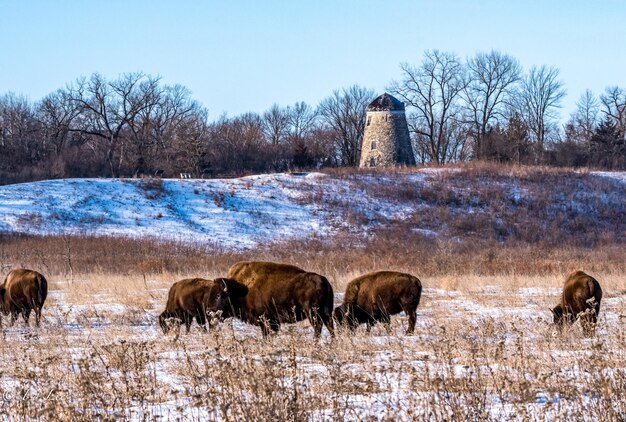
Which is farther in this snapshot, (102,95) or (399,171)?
(102,95)

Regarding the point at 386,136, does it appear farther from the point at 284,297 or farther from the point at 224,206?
the point at 284,297

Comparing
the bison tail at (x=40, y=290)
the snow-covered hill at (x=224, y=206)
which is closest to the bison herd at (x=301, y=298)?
the bison tail at (x=40, y=290)

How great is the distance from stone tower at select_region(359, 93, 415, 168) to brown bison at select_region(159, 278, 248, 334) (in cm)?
5543

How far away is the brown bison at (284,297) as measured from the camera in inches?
491

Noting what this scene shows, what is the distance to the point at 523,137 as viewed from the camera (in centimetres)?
7806

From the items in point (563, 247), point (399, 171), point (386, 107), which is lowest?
point (563, 247)

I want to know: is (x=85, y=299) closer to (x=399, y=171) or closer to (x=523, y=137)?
(x=399, y=171)

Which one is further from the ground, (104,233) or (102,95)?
(102,95)

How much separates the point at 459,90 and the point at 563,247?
43.6 m

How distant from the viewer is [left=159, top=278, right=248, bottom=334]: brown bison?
13000 millimetres

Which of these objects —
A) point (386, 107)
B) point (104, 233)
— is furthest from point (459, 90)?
point (104, 233)

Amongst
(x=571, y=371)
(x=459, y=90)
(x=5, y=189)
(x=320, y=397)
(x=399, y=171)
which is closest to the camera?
(x=320, y=397)

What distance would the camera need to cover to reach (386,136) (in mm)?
70125

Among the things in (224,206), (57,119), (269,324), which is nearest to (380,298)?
(269,324)
